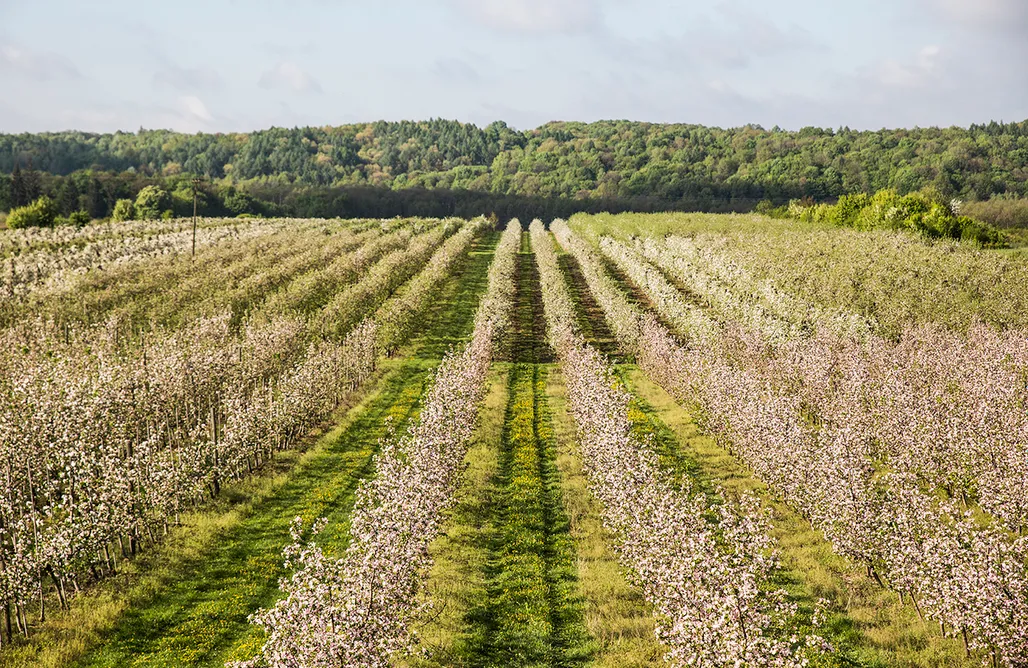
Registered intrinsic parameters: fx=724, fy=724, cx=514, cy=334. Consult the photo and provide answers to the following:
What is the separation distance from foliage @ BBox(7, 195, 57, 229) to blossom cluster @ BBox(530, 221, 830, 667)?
121m

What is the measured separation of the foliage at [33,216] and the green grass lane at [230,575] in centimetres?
10704

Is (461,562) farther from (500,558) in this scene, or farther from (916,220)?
(916,220)

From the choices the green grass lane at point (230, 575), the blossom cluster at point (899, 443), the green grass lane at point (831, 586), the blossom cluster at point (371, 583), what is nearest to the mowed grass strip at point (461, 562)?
the blossom cluster at point (371, 583)

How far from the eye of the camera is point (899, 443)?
1053 inches

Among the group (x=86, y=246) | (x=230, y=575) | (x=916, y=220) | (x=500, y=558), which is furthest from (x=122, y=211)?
(x=500, y=558)

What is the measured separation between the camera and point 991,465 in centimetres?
2331

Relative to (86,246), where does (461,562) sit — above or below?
below

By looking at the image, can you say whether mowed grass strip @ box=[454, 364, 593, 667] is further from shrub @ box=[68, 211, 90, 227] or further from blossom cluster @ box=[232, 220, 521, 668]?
shrub @ box=[68, 211, 90, 227]

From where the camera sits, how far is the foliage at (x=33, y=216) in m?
116

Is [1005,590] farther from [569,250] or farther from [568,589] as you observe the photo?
[569,250]

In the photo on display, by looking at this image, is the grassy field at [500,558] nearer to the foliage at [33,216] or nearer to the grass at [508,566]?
the grass at [508,566]

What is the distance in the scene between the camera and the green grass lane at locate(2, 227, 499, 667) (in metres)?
17.9

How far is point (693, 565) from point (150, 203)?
162m

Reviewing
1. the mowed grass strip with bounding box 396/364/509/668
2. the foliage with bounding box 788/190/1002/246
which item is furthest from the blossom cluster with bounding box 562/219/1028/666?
the foliage with bounding box 788/190/1002/246
